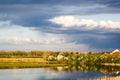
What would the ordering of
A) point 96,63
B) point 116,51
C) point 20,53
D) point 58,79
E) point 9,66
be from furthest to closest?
1. point 20,53
2. point 116,51
3. point 96,63
4. point 9,66
5. point 58,79

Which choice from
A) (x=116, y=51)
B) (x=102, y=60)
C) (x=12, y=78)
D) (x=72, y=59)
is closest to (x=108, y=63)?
(x=102, y=60)

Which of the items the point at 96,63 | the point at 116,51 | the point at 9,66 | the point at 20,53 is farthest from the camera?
Answer: the point at 20,53

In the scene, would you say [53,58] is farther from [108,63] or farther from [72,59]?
[108,63]

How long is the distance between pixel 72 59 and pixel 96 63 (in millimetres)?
6965

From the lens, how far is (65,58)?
106m

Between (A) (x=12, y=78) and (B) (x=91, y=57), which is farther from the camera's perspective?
(B) (x=91, y=57)

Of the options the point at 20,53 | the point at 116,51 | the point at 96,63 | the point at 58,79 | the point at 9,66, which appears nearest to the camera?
the point at 58,79

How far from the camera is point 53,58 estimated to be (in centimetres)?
10975

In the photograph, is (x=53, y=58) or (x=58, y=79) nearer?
(x=58, y=79)

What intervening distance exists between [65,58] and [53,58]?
16.4 feet

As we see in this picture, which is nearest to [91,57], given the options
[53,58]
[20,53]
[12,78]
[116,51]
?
[53,58]

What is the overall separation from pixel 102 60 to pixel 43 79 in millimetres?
53948

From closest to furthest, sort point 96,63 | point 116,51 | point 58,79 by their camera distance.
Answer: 1. point 58,79
2. point 96,63
3. point 116,51

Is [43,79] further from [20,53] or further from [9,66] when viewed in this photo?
[20,53]
